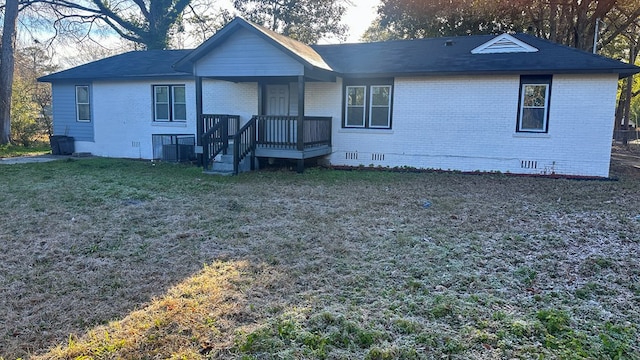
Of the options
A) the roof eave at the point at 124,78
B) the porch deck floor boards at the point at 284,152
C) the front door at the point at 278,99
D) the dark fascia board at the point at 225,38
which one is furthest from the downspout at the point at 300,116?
the roof eave at the point at 124,78

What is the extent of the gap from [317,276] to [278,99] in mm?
10387

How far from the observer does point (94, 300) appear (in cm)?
393

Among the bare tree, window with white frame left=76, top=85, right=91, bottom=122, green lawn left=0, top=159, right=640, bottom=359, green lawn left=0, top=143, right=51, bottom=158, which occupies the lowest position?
green lawn left=0, top=159, right=640, bottom=359

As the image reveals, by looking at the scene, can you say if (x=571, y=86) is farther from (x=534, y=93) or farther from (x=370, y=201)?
(x=370, y=201)

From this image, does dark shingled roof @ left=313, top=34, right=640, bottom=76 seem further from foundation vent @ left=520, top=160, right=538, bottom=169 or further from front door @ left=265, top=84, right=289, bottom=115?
foundation vent @ left=520, top=160, right=538, bottom=169

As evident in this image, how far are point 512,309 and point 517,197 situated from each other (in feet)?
18.1

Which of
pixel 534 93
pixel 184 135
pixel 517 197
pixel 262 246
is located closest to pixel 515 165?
pixel 534 93

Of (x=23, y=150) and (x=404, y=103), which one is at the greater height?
(x=404, y=103)

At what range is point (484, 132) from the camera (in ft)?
39.2

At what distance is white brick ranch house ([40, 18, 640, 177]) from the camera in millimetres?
11141

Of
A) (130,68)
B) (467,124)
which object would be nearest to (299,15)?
(130,68)

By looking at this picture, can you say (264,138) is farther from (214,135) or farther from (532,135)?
(532,135)

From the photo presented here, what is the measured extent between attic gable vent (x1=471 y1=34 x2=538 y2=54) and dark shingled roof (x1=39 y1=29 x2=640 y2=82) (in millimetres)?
154

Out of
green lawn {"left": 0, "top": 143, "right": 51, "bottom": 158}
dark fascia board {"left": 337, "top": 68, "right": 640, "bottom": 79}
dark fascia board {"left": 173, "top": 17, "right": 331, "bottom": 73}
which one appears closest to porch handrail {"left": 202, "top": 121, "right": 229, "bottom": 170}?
dark fascia board {"left": 173, "top": 17, "right": 331, "bottom": 73}
